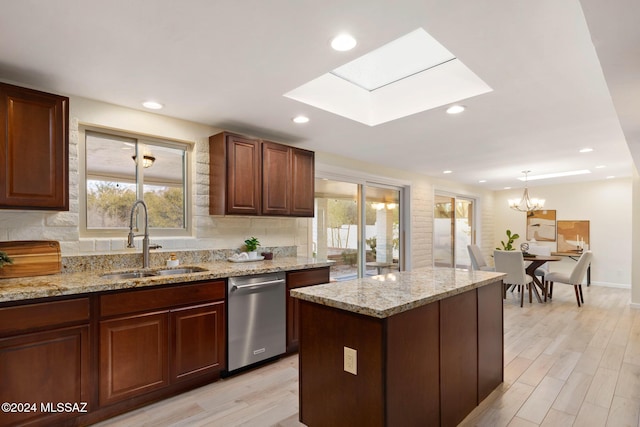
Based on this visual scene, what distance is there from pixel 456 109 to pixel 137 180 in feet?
9.43

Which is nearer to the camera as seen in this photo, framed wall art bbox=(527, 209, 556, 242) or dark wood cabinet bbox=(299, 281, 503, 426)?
dark wood cabinet bbox=(299, 281, 503, 426)

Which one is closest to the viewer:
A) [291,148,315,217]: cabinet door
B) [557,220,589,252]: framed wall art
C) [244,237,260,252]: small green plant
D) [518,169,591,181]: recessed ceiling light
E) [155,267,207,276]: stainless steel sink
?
[155,267,207,276]: stainless steel sink

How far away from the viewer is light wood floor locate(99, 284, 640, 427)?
2.23 m

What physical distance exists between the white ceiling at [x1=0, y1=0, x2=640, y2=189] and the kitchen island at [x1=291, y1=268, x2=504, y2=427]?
1395 millimetres

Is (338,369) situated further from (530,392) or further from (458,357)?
(530,392)

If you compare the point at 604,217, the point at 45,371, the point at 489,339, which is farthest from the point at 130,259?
the point at 604,217

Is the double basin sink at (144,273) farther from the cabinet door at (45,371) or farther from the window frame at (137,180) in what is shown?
the cabinet door at (45,371)

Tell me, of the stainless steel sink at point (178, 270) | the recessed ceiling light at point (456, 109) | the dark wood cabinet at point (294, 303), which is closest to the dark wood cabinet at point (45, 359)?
the stainless steel sink at point (178, 270)

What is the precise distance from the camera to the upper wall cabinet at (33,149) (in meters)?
2.19

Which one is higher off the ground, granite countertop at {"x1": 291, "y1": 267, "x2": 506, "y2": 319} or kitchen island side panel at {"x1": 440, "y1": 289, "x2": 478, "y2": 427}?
granite countertop at {"x1": 291, "y1": 267, "x2": 506, "y2": 319}

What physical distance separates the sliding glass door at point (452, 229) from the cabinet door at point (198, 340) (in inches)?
199

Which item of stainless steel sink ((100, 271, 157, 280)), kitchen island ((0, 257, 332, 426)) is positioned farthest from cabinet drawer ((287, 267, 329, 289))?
stainless steel sink ((100, 271, 157, 280))

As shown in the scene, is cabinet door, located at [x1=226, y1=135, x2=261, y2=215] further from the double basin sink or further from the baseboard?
the baseboard

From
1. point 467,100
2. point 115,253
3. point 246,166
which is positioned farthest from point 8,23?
point 467,100
